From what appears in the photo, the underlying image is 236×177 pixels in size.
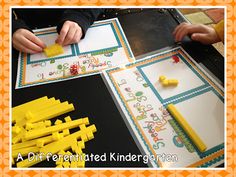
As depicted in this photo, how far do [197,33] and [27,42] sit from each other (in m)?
0.49

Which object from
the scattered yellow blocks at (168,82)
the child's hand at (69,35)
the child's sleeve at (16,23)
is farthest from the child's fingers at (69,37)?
the scattered yellow blocks at (168,82)

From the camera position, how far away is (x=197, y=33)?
0.76 m

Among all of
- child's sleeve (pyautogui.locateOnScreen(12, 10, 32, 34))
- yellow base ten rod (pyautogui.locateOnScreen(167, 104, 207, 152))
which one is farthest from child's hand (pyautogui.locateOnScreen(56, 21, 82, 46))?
yellow base ten rod (pyautogui.locateOnScreen(167, 104, 207, 152))

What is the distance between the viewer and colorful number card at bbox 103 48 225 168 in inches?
20.8

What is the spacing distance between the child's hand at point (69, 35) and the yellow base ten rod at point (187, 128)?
35 centimetres

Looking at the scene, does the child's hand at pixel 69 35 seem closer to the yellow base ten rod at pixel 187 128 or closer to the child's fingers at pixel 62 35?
the child's fingers at pixel 62 35

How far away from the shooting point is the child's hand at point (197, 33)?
0.74 metres

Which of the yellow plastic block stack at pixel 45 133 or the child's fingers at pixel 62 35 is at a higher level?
the child's fingers at pixel 62 35

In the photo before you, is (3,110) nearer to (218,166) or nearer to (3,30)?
(3,30)

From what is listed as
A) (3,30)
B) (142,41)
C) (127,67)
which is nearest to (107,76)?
(127,67)

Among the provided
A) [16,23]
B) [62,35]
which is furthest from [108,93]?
[16,23]

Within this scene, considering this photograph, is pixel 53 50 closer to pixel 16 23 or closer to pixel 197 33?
pixel 16 23

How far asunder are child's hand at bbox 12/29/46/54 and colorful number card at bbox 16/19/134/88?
0.05 ft

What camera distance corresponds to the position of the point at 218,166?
52 cm
